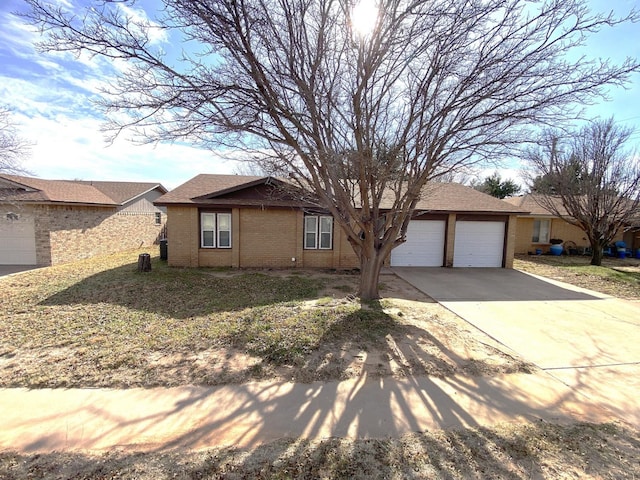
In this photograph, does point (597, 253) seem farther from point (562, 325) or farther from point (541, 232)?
point (562, 325)

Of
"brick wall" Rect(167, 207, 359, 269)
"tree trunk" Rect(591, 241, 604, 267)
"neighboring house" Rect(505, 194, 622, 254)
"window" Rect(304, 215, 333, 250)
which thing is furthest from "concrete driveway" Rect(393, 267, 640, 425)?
"neighboring house" Rect(505, 194, 622, 254)

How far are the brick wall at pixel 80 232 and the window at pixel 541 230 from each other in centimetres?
2446

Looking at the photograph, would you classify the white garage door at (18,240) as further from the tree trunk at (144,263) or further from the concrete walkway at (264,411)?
the concrete walkway at (264,411)

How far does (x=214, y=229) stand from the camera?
12273mm

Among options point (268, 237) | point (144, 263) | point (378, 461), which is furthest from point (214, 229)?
point (378, 461)

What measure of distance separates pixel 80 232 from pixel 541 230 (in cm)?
2516

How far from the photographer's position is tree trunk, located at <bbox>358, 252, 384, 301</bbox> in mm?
7375

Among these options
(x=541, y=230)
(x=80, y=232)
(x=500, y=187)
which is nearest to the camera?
(x=80, y=232)

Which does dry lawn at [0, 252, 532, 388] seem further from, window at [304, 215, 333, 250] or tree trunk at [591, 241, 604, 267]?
tree trunk at [591, 241, 604, 267]

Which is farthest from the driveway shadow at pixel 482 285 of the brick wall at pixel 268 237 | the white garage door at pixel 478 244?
the brick wall at pixel 268 237

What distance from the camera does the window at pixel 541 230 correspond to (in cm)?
1903

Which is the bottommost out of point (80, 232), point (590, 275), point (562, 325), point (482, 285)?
point (562, 325)

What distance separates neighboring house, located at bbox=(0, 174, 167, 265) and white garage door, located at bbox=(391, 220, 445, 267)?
14207 mm

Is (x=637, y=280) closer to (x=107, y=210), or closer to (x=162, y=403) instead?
(x=162, y=403)
